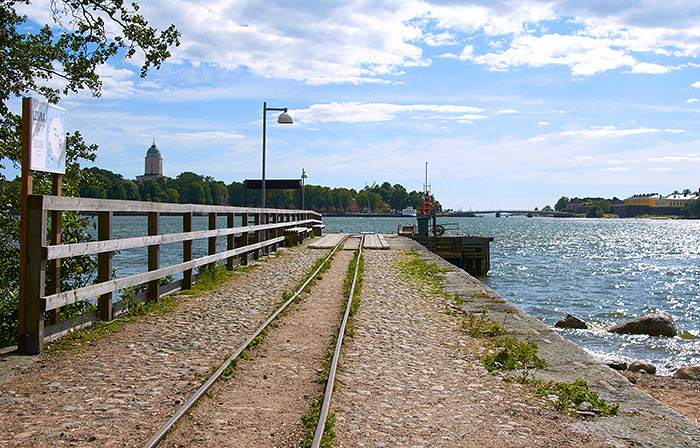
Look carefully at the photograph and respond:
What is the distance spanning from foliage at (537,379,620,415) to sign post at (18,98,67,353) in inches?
182

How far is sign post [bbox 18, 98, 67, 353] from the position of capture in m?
5.67

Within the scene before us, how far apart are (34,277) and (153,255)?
290cm

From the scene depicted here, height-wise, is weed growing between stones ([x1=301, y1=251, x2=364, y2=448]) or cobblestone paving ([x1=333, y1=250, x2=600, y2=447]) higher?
weed growing between stones ([x1=301, y1=251, x2=364, y2=448])

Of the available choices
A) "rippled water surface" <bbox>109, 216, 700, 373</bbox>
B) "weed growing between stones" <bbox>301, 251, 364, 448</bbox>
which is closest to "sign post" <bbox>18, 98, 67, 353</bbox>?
"weed growing between stones" <bbox>301, 251, 364, 448</bbox>

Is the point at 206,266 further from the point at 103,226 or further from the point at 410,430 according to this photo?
the point at 410,430

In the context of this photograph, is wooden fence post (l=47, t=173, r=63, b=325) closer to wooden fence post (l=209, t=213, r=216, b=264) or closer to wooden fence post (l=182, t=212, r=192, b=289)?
wooden fence post (l=182, t=212, r=192, b=289)

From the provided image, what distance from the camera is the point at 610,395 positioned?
536cm

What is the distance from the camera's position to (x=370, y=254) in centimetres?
2117

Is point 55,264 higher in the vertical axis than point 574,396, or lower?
higher

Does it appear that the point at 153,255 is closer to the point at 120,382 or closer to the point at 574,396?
the point at 120,382

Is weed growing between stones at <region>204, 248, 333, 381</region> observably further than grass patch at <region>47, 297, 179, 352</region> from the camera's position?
No

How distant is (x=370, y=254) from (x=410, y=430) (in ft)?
55.1

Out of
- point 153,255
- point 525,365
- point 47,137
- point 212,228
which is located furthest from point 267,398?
point 212,228

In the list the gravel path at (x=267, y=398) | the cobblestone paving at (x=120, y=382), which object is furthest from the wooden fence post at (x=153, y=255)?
the gravel path at (x=267, y=398)
